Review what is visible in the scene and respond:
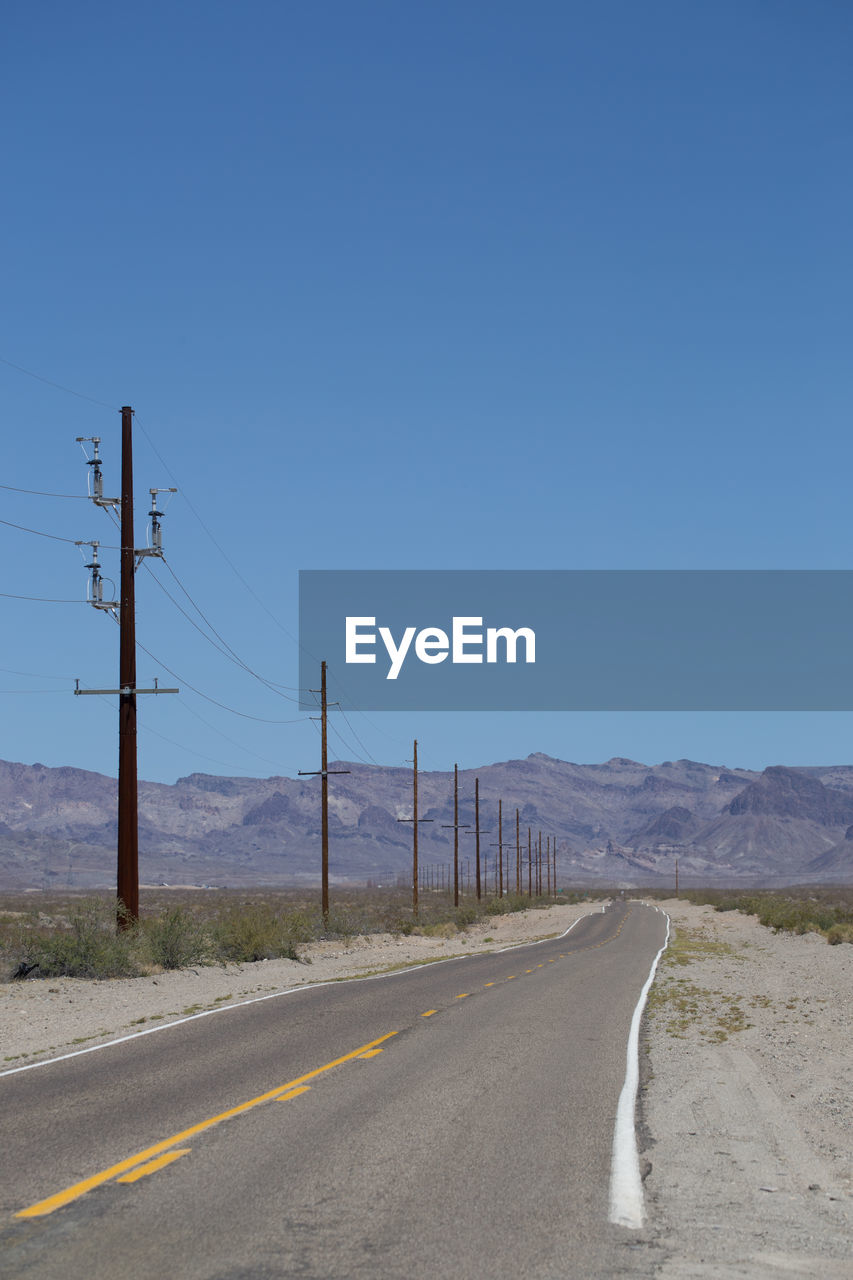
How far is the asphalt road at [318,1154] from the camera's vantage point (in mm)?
7168

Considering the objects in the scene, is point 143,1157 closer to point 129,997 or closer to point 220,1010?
point 220,1010

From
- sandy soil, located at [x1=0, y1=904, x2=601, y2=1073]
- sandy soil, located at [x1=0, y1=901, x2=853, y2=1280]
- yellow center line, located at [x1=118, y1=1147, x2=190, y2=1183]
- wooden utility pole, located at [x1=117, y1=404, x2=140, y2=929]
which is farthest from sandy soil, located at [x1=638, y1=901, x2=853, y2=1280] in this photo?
wooden utility pole, located at [x1=117, y1=404, x2=140, y2=929]

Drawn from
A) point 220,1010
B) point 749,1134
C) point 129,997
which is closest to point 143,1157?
point 749,1134

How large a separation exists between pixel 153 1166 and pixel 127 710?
21067mm

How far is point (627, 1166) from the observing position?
9.56m

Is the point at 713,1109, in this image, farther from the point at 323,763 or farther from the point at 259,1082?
the point at 323,763

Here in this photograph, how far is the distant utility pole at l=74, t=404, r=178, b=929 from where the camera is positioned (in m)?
29.0

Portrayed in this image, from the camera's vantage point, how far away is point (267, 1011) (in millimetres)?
19984

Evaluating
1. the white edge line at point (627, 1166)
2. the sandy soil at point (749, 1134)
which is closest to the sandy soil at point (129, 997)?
the white edge line at point (627, 1166)

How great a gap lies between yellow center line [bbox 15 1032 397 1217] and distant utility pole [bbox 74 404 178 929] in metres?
15.9

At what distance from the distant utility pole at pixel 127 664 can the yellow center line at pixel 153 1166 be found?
19.0 meters

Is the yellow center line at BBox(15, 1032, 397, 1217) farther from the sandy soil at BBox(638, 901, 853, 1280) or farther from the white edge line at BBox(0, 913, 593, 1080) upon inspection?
the sandy soil at BBox(638, 901, 853, 1280)

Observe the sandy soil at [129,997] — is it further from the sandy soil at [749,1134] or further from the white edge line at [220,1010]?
the sandy soil at [749,1134]

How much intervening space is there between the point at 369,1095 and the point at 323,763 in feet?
119
